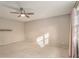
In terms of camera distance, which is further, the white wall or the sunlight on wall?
the white wall

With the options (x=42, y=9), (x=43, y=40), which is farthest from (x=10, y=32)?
(x=42, y=9)

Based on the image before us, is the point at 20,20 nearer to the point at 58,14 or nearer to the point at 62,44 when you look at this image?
the point at 58,14

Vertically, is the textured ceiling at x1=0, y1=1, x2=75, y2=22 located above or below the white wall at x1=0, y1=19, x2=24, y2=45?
above

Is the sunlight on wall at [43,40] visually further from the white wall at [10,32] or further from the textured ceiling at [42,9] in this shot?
the white wall at [10,32]

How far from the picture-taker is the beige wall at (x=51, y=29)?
17.0 ft

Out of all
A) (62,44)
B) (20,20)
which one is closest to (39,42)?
(62,44)

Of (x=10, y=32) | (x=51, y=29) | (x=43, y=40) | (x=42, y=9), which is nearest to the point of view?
(x=42, y=9)

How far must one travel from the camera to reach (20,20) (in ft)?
17.5

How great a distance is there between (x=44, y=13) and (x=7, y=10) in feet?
5.53

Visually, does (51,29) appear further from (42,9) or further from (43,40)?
(42,9)

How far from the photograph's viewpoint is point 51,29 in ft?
17.6

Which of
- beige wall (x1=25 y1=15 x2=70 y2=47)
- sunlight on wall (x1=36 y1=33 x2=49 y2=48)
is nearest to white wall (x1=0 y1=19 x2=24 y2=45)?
beige wall (x1=25 y1=15 x2=70 y2=47)

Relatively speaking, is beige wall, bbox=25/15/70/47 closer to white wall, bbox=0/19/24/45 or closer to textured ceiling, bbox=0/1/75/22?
textured ceiling, bbox=0/1/75/22

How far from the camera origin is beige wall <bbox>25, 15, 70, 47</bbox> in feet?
17.0
